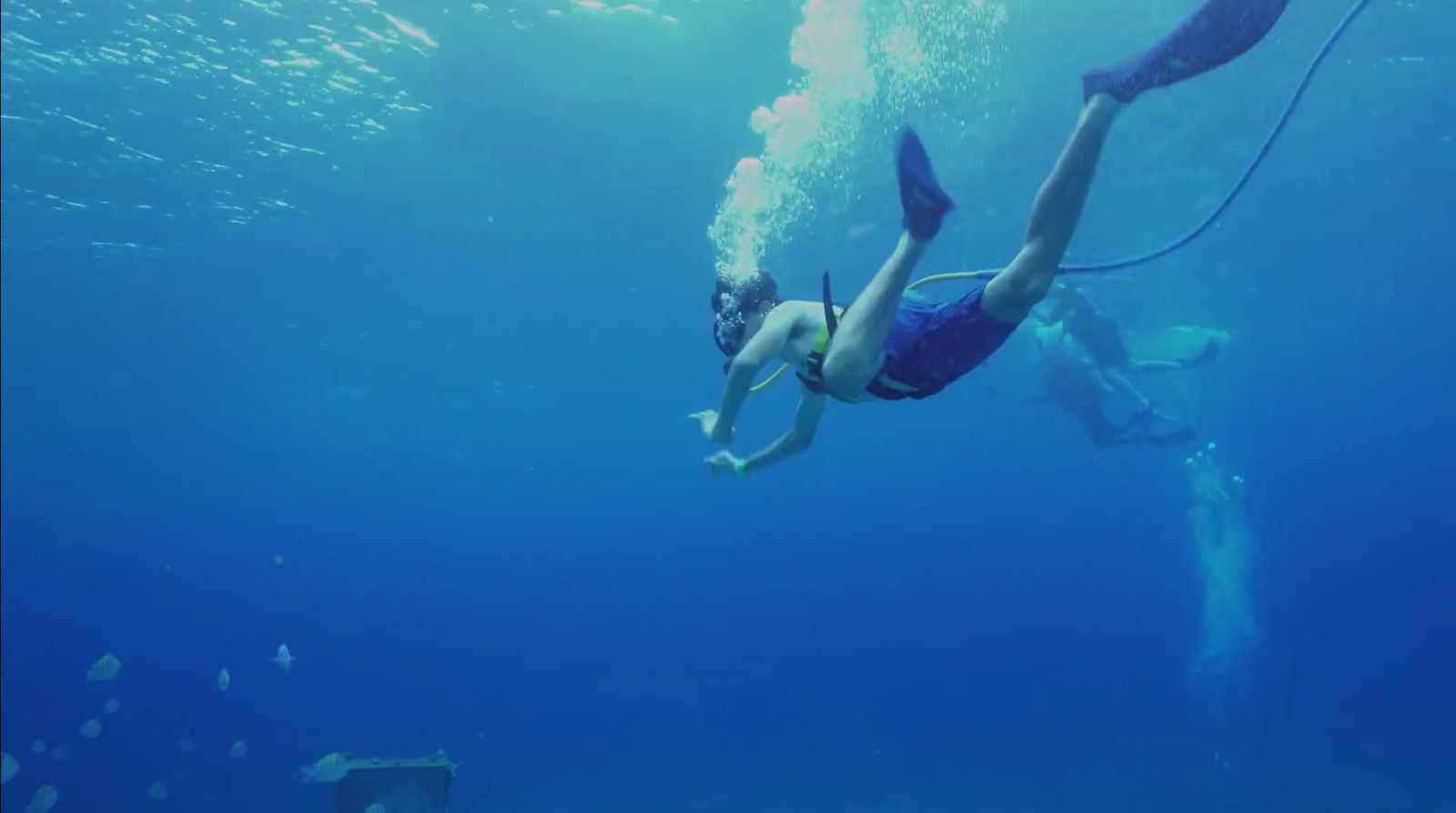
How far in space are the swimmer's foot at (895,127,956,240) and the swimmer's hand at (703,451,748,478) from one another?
208 centimetres

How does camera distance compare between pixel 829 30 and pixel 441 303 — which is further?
pixel 441 303

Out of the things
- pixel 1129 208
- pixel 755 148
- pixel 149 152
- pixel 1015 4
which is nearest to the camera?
pixel 1015 4

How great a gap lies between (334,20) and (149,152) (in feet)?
23.4

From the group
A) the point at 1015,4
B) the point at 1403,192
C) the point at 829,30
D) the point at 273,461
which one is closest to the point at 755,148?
the point at 829,30

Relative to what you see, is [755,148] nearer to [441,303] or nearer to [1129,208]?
[1129,208]

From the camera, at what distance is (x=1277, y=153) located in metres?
22.2

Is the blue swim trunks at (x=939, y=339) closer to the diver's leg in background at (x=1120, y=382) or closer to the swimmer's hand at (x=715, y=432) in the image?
the swimmer's hand at (x=715, y=432)

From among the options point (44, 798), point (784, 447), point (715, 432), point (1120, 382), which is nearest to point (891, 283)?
point (715, 432)

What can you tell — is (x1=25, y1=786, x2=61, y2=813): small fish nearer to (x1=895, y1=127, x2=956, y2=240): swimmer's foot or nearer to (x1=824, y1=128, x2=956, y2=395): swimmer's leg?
(x1=824, y1=128, x2=956, y2=395): swimmer's leg

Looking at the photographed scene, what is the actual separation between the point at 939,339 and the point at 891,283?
610 mm

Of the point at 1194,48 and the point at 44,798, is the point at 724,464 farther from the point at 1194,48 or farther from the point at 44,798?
the point at 44,798

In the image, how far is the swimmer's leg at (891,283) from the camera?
3.98 m

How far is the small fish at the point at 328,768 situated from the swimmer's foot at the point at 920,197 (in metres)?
12.8

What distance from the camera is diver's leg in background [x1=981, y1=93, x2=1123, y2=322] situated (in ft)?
12.7
